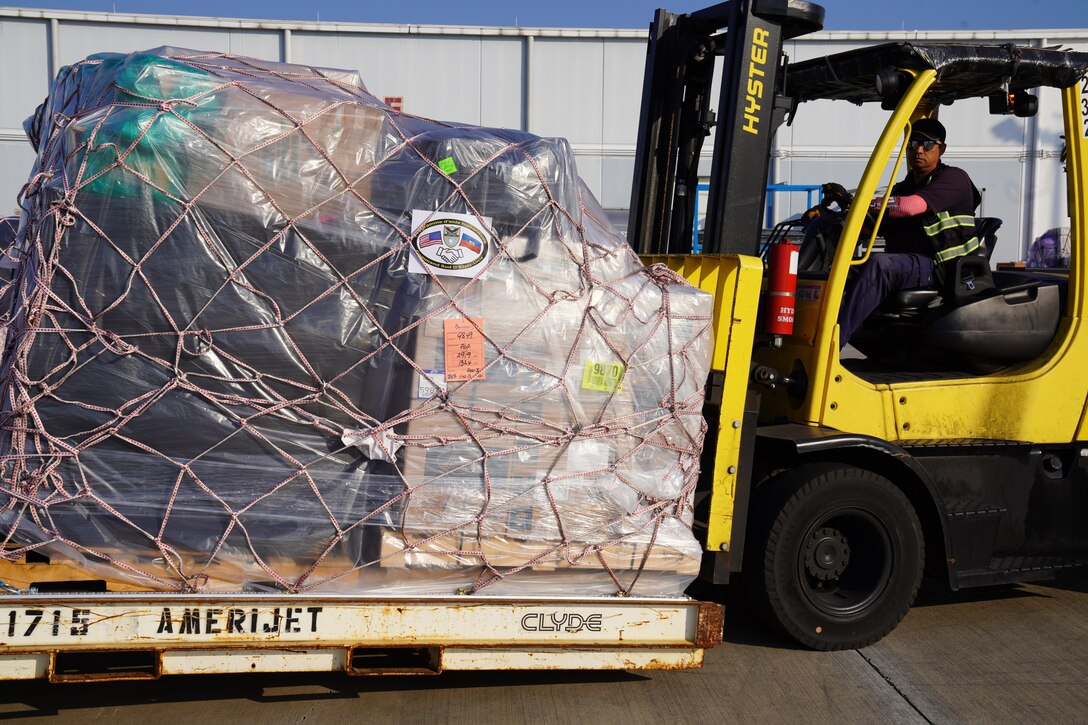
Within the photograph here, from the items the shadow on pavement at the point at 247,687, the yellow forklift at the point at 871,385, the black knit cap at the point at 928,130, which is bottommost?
the shadow on pavement at the point at 247,687

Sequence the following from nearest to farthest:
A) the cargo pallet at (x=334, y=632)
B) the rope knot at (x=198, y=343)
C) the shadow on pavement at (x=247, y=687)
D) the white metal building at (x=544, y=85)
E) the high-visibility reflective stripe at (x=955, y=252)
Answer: the cargo pallet at (x=334, y=632), the rope knot at (x=198, y=343), the shadow on pavement at (x=247, y=687), the high-visibility reflective stripe at (x=955, y=252), the white metal building at (x=544, y=85)

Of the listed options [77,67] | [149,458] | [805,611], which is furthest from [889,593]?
[77,67]

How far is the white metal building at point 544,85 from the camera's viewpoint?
16.0m

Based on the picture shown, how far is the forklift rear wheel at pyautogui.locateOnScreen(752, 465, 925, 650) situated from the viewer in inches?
161

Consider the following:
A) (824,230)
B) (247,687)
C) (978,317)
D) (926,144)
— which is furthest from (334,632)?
(926,144)

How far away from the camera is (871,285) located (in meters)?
4.36

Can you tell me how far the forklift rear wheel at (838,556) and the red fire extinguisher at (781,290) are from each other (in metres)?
0.61

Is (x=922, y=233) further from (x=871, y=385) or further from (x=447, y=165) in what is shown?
(x=447, y=165)

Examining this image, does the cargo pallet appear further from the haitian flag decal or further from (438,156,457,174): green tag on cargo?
(438,156,457,174): green tag on cargo

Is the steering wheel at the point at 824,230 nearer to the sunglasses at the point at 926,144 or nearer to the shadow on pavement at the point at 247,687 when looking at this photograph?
the sunglasses at the point at 926,144

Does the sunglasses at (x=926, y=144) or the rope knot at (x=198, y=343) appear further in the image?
the sunglasses at (x=926, y=144)

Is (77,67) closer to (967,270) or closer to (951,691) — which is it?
(967,270)

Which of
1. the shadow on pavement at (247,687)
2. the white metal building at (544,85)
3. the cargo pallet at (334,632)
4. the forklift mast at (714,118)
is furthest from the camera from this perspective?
the white metal building at (544,85)

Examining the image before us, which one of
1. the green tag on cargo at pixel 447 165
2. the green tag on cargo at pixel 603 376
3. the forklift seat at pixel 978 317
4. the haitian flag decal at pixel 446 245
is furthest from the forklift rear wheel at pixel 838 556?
the green tag on cargo at pixel 447 165
